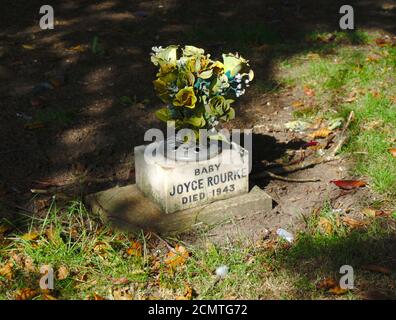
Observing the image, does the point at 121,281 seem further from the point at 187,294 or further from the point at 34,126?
the point at 34,126

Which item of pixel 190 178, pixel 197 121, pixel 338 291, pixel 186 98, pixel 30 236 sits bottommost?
pixel 338 291

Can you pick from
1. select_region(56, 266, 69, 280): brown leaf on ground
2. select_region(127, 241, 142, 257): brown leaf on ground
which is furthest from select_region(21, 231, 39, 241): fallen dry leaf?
select_region(127, 241, 142, 257): brown leaf on ground

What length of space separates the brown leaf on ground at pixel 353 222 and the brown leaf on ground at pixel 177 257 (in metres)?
0.96

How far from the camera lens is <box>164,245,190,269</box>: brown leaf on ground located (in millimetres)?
3702

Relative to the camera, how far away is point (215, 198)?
4137 millimetres

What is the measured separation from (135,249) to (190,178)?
52 cm

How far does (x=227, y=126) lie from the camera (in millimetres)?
5344

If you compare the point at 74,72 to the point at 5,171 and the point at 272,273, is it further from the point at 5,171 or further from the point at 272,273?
the point at 272,273

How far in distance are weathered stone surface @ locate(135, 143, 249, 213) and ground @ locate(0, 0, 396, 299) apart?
0.69ft

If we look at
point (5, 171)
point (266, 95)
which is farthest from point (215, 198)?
Result: point (266, 95)

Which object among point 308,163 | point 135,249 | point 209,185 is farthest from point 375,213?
point 135,249

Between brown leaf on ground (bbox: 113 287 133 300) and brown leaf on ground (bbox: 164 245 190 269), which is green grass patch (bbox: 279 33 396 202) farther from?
brown leaf on ground (bbox: 113 287 133 300)

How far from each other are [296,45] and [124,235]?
136 inches

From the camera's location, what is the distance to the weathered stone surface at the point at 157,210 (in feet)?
13.1
